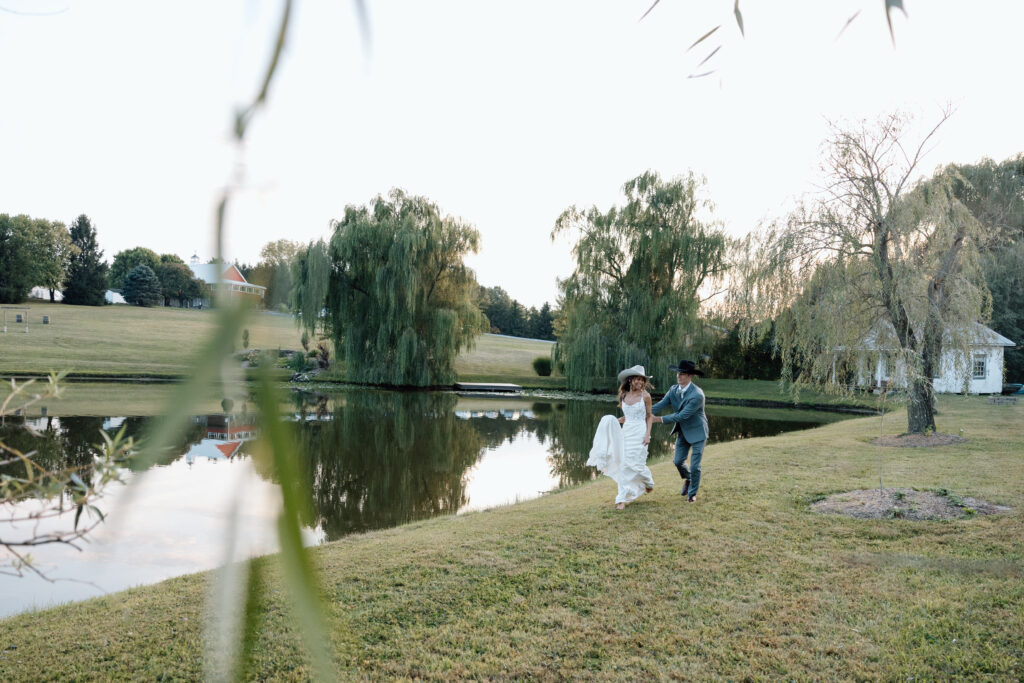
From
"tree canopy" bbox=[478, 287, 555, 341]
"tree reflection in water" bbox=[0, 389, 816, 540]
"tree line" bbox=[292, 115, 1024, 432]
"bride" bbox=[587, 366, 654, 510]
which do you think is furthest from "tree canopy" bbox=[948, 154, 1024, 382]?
"tree canopy" bbox=[478, 287, 555, 341]

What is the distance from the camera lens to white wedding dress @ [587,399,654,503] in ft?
25.0

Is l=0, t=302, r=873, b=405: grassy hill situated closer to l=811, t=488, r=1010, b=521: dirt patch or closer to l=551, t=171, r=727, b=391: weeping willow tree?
l=811, t=488, r=1010, b=521: dirt patch

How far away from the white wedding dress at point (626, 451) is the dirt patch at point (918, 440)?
7217mm

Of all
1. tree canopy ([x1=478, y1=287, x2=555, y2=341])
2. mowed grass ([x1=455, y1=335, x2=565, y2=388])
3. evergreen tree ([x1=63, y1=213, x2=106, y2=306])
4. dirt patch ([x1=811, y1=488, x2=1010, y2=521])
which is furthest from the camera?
tree canopy ([x1=478, y1=287, x2=555, y2=341])

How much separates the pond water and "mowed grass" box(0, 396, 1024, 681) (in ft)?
1.72

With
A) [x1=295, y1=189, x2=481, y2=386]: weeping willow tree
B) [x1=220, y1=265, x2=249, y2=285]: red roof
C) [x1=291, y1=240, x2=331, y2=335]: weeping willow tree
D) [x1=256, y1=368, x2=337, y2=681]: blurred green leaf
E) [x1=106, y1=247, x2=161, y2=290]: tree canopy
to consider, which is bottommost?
[x1=256, y1=368, x2=337, y2=681]: blurred green leaf

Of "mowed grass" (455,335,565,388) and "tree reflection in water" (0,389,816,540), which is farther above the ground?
"mowed grass" (455,335,565,388)

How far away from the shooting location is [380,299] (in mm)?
20906

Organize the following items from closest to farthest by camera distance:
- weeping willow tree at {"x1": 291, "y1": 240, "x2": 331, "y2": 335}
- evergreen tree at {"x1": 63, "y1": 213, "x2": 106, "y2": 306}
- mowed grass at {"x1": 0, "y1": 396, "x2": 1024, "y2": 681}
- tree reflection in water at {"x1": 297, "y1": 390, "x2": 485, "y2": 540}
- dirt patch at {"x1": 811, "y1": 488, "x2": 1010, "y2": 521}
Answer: weeping willow tree at {"x1": 291, "y1": 240, "x2": 331, "y2": 335}, evergreen tree at {"x1": 63, "y1": 213, "x2": 106, "y2": 306}, mowed grass at {"x1": 0, "y1": 396, "x2": 1024, "y2": 681}, dirt patch at {"x1": 811, "y1": 488, "x2": 1010, "y2": 521}, tree reflection in water at {"x1": 297, "y1": 390, "x2": 485, "y2": 540}

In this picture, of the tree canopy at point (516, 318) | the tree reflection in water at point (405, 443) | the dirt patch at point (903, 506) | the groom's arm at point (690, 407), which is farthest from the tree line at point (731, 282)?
the tree canopy at point (516, 318)

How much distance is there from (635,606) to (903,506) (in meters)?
3.95

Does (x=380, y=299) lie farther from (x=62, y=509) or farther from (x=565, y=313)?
(x=62, y=509)

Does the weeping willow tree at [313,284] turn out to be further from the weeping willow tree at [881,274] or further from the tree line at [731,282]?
the weeping willow tree at [881,274]

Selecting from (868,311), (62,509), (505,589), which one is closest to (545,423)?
(868,311)
